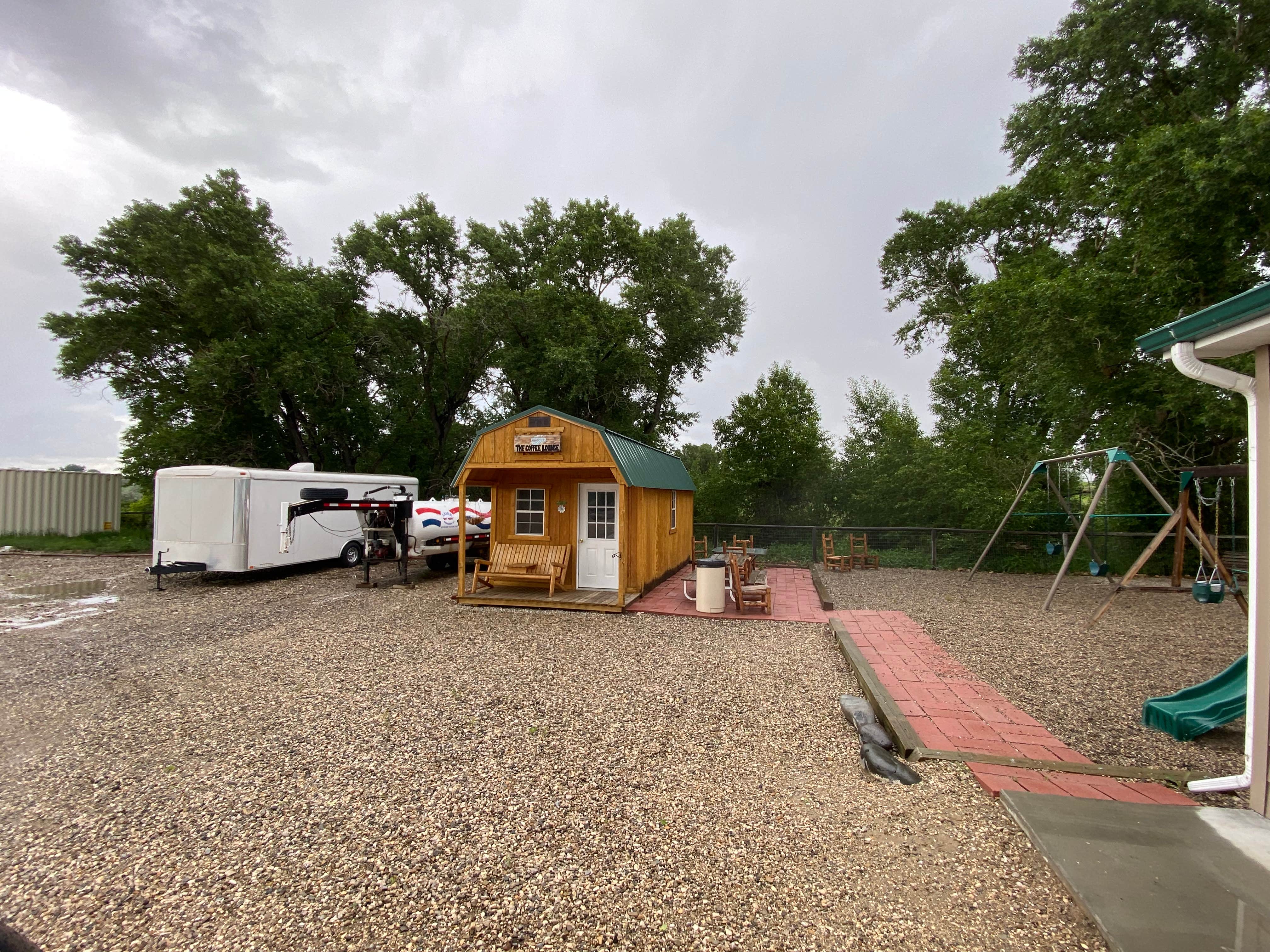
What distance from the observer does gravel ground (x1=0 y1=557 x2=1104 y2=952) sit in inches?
87.5

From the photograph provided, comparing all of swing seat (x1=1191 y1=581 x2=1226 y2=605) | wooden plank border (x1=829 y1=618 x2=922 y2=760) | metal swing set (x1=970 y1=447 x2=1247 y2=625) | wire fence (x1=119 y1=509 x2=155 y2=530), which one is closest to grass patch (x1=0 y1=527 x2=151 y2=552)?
Result: wire fence (x1=119 y1=509 x2=155 y2=530)

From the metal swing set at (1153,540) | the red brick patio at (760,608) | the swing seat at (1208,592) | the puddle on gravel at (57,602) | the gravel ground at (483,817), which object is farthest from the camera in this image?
the red brick patio at (760,608)

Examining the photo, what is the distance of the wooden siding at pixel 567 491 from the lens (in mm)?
8406

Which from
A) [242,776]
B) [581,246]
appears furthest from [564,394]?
[242,776]

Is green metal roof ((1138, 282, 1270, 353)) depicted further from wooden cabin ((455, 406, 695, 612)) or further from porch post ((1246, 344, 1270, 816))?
wooden cabin ((455, 406, 695, 612))

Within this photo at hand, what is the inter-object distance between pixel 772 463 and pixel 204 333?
19.5 metres

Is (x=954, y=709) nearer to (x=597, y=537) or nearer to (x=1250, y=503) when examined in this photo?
(x=1250, y=503)

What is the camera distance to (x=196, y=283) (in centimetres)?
1593

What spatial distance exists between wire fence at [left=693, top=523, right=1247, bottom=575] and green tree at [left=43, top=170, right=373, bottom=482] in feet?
45.3

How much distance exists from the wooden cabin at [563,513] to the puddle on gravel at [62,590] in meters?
7.41

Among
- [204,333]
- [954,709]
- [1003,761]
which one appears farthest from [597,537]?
[204,333]

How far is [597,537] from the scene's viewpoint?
9586 millimetres

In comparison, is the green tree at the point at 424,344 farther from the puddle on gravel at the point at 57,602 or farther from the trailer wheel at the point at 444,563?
the puddle on gravel at the point at 57,602

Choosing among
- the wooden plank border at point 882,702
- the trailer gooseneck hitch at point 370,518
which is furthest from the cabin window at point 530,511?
the wooden plank border at point 882,702
